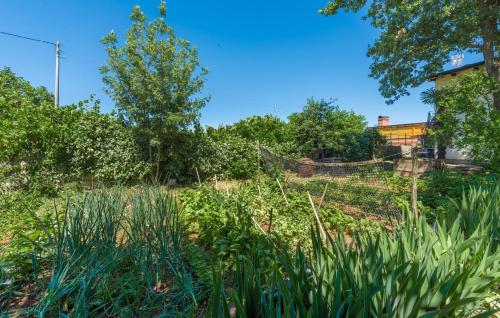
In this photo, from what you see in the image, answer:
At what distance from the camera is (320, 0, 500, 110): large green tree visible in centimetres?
726

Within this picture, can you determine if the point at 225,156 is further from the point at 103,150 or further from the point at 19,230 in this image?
the point at 19,230

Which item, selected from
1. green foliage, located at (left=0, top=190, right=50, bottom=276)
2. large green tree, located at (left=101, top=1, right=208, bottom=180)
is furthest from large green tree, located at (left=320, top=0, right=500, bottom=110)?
green foliage, located at (left=0, top=190, right=50, bottom=276)

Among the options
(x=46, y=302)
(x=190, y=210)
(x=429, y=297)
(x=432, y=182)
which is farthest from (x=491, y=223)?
(x=432, y=182)

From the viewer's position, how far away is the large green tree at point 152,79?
6855mm

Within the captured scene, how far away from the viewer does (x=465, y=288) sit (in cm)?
123

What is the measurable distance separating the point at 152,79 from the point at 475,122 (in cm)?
740

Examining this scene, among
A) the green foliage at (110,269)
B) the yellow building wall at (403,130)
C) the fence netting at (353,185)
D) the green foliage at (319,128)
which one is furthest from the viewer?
the yellow building wall at (403,130)

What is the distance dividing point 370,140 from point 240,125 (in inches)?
294

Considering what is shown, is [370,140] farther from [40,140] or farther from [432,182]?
[40,140]

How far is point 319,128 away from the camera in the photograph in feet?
37.3

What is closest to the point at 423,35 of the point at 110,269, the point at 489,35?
the point at 489,35

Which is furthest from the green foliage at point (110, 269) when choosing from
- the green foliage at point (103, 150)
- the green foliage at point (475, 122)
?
the green foliage at point (475, 122)

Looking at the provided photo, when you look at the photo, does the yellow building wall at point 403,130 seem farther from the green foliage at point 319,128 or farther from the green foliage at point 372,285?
the green foliage at point 372,285

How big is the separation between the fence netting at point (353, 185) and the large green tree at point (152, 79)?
369cm
